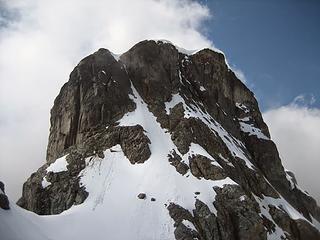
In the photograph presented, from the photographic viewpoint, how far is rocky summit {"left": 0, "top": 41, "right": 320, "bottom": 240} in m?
52.2

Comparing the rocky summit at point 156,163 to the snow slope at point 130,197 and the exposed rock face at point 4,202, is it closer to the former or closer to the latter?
the snow slope at point 130,197

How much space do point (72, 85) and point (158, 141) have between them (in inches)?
826

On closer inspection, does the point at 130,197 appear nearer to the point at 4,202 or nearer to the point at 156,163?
the point at 156,163

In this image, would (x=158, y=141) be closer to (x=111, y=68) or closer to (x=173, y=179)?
(x=173, y=179)

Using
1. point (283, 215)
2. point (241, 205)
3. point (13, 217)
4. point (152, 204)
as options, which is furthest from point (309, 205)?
point (13, 217)

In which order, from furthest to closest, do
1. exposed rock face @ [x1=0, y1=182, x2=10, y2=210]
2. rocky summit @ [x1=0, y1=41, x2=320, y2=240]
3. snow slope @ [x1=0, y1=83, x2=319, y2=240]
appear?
rocky summit @ [x1=0, y1=41, x2=320, y2=240], snow slope @ [x1=0, y1=83, x2=319, y2=240], exposed rock face @ [x1=0, y1=182, x2=10, y2=210]

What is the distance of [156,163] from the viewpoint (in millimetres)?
62188

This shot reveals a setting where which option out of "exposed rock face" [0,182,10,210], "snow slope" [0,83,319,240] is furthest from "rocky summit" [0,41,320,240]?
"exposed rock face" [0,182,10,210]

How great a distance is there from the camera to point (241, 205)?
5634 centimetres

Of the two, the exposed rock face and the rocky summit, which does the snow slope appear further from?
the exposed rock face

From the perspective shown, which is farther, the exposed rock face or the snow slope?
the snow slope

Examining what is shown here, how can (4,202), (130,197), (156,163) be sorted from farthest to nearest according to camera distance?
(156,163) < (130,197) < (4,202)

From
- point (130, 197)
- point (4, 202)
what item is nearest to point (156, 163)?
point (130, 197)

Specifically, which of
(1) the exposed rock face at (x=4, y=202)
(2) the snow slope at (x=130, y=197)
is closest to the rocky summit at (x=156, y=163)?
(2) the snow slope at (x=130, y=197)
